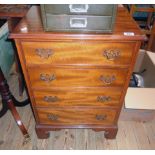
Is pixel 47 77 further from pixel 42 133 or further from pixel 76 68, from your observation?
pixel 42 133

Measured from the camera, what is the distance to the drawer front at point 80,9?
769 mm

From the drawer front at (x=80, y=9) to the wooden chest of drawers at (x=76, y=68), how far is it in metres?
0.10

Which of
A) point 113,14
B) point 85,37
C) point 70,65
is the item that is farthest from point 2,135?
point 113,14

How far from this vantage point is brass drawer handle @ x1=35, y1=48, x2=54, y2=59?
0.88 metres

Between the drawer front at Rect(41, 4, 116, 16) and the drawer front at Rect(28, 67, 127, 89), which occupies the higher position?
the drawer front at Rect(41, 4, 116, 16)

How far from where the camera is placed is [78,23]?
81 centimetres

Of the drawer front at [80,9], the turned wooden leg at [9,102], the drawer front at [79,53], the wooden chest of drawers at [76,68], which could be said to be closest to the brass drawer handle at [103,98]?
the wooden chest of drawers at [76,68]

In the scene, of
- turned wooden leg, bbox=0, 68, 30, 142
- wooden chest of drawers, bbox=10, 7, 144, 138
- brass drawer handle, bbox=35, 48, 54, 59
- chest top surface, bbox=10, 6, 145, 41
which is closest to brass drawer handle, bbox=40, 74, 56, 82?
wooden chest of drawers, bbox=10, 7, 144, 138

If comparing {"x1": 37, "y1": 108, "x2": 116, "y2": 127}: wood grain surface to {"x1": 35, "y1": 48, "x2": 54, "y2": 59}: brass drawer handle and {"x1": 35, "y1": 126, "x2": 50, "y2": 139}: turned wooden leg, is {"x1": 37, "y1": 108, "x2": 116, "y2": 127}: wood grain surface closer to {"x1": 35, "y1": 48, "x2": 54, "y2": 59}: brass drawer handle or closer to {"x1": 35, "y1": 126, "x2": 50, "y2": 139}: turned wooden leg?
{"x1": 35, "y1": 126, "x2": 50, "y2": 139}: turned wooden leg

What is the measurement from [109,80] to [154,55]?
0.87m

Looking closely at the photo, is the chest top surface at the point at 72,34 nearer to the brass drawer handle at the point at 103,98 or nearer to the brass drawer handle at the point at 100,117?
the brass drawer handle at the point at 103,98

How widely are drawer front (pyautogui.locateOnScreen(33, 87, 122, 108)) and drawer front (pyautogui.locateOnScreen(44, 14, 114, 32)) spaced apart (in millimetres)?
→ 397

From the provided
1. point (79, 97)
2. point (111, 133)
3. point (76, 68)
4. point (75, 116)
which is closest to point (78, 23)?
point (76, 68)

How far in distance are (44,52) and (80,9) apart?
0.28 metres
